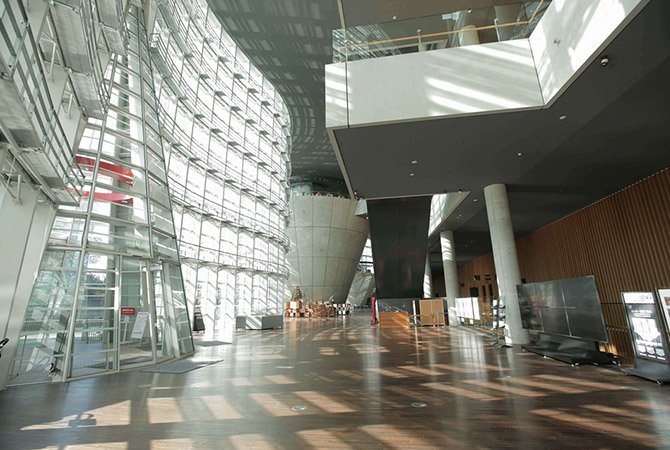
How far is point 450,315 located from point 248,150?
18361 mm

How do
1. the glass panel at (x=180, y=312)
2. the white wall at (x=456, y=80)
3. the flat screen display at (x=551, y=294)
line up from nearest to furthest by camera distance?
the white wall at (x=456, y=80) → the flat screen display at (x=551, y=294) → the glass panel at (x=180, y=312)

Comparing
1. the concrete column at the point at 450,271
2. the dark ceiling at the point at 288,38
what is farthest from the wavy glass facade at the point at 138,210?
the concrete column at the point at 450,271

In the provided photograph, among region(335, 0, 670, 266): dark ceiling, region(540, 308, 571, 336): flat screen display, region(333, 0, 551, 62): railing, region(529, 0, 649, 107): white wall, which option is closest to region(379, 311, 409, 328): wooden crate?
region(335, 0, 670, 266): dark ceiling

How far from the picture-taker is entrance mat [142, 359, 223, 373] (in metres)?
7.61

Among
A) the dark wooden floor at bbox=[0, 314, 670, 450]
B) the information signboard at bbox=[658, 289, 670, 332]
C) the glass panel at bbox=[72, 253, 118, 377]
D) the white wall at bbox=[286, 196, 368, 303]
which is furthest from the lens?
the white wall at bbox=[286, 196, 368, 303]

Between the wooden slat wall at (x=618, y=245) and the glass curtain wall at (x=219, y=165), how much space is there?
1791 centimetres

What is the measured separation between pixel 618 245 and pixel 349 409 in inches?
646

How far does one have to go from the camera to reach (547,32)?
7.66 meters

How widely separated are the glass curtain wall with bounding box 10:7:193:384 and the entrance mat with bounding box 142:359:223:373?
0.53 meters

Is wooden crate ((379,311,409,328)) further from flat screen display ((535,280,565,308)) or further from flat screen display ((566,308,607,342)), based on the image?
flat screen display ((566,308,607,342))

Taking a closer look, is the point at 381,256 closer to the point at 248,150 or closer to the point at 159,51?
the point at 248,150

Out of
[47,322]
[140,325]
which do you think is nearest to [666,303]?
[140,325]

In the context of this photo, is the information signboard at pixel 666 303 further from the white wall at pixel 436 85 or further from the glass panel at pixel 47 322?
the glass panel at pixel 47 322

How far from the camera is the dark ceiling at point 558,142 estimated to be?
6590 millimetres
